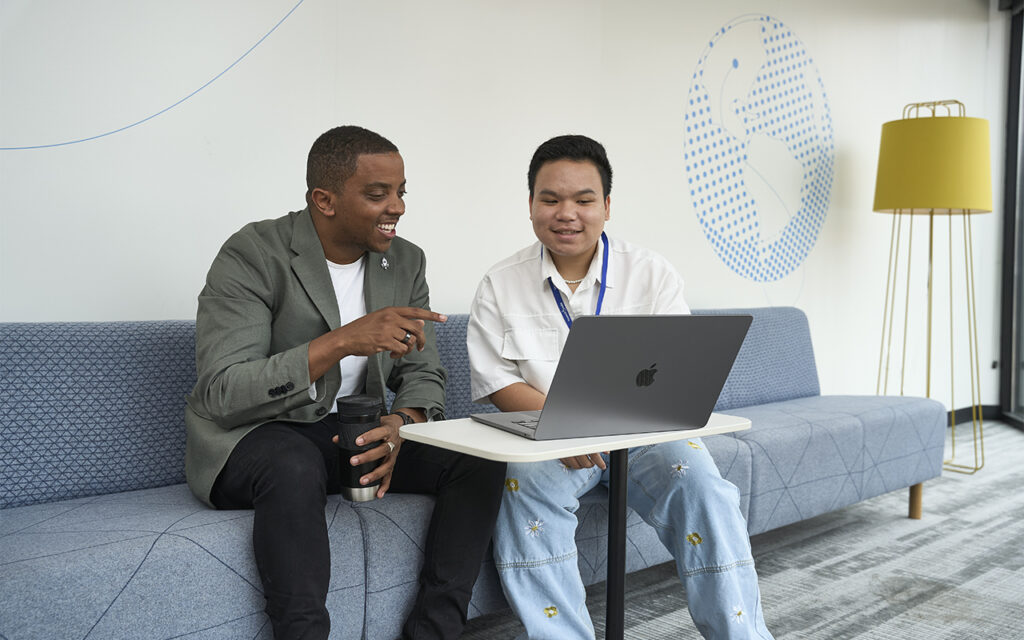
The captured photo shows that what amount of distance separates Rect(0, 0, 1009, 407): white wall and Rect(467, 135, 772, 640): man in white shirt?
2.85 ft

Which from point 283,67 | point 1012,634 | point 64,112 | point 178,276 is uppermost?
point 283,67

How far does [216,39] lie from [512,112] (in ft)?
3.53

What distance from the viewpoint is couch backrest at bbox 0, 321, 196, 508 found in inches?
70.5

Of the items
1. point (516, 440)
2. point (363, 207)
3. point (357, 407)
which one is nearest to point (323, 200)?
point (363, 207)

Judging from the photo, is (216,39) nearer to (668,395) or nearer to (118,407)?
(118,407)

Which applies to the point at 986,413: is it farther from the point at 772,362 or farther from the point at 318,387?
the point at 318,387

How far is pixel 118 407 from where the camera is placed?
1911mm

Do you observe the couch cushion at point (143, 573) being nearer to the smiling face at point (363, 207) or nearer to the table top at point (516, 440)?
the table top at point (516, 440)

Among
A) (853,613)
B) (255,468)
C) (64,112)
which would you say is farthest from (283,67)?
(853,613)

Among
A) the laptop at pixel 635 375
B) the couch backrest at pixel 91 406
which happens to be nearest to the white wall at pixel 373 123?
the couch backrest at pixel 91 406

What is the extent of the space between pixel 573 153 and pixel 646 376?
29.7 inches

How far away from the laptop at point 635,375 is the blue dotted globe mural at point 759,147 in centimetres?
234

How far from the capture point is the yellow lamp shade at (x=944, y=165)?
395 cm

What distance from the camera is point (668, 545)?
5.97 feet
